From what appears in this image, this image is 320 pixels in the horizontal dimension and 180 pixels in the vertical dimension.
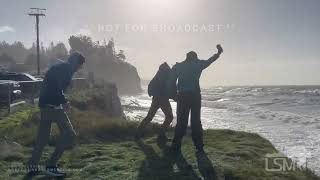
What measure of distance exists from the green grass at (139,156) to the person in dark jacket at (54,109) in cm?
27

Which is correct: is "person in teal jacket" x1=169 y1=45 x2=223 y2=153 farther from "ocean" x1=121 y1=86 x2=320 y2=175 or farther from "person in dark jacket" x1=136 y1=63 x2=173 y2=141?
"ocean" x1=121 y1=86 x2=320 y2=175

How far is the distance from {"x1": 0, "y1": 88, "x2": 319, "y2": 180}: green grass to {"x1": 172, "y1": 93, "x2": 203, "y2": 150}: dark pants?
27 cm

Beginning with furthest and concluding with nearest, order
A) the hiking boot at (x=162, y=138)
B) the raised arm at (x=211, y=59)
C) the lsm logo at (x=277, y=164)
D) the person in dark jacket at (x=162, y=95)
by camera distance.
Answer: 1. the person in dark jacket at (x=162, y=95)
2. the hiking boot at (x=162, y=138)
3. the raised arm at (x=211, y=59)
4. the lsm logo at (x=277, y=164)

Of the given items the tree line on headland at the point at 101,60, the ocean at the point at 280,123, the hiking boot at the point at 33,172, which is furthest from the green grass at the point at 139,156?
the tree line on headland at the point at 101,60

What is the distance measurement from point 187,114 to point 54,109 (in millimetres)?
2520

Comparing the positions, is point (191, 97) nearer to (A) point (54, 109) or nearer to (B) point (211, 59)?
(B) point (211, 59)

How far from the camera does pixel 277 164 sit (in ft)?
23.9

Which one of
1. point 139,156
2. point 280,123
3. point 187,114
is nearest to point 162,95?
point 187,114

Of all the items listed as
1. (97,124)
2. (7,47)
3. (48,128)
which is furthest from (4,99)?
(7,47)

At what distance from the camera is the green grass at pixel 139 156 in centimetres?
610

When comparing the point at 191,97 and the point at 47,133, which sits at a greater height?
the point at 191,97

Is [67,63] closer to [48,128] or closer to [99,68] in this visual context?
[48,128]

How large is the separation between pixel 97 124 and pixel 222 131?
10.1 ft

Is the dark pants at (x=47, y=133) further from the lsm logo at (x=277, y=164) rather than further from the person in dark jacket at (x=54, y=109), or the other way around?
the lsm logo at (x=277, y=164)
